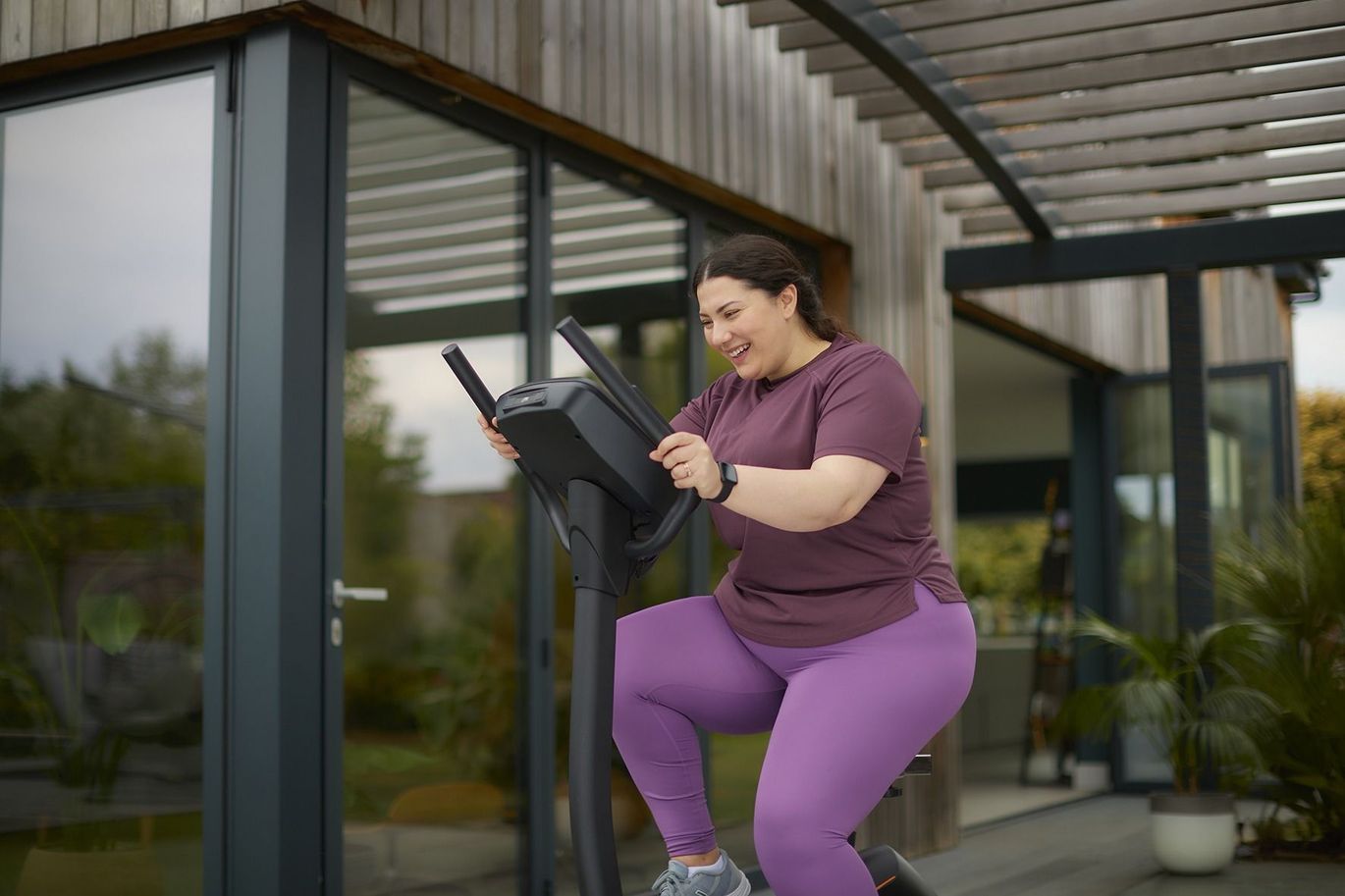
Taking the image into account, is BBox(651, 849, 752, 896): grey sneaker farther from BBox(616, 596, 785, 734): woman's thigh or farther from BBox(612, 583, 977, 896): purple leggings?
BBox(616, 596, 785, 734): woman's thigh

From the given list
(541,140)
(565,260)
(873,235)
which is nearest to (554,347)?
(565,260)

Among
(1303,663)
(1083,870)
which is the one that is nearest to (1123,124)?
(1303,663)

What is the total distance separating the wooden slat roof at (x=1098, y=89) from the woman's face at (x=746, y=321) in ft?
7.80

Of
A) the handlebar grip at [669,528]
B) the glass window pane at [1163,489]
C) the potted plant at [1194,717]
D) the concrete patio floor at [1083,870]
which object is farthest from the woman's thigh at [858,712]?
the glass window pane at [1163,489]

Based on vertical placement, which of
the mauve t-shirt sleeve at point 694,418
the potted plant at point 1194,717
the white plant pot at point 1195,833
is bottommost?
the white plant pot at point 1195,833

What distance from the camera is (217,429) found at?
3.01 m

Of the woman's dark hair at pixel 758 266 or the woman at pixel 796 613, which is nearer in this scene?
the woman at pixel 796 613

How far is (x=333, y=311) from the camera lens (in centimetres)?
312

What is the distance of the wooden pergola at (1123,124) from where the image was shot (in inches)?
173

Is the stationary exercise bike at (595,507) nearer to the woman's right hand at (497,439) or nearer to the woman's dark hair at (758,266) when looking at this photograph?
the woman's right hand at (497,439)

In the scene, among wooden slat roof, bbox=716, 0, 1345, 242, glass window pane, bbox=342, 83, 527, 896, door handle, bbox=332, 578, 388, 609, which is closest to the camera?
door handle, bbox=332, 578, 388, 609

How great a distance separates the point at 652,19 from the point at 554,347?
107cm

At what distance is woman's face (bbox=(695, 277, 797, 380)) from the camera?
191cm

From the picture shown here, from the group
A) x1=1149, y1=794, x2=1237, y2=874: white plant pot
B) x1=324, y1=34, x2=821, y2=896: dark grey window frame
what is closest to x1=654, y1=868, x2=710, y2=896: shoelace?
x1=324, y1=34, x2=821, y2=896: dark grey window frame
